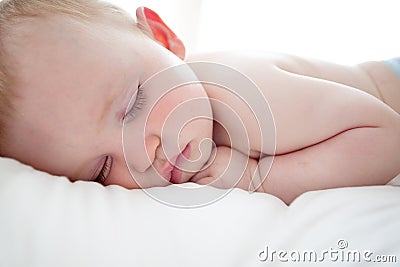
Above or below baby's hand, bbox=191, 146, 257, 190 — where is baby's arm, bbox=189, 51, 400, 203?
above

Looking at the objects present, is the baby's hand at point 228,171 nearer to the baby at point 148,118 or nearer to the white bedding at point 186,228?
the baby at point 148,118

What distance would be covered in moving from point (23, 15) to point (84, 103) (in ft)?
0.52

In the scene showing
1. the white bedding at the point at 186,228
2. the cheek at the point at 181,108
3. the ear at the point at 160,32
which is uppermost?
the ear at the point at 160,32

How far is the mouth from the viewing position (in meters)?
0.66

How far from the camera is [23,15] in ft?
2.16

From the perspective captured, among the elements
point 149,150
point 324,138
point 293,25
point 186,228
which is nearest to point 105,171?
point 149,150

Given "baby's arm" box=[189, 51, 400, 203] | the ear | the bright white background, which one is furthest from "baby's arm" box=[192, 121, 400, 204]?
the bright white background

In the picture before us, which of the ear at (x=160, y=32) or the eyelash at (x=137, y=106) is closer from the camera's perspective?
the eyelash at (x=137, y=106)

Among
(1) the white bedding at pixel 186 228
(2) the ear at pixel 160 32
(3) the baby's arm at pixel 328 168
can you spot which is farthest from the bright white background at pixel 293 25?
(1) the white bedding at pixel 186 228

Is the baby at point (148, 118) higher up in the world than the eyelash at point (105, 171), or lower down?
higher up

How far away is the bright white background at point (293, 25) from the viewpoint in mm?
1176

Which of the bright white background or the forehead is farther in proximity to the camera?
the bright white background

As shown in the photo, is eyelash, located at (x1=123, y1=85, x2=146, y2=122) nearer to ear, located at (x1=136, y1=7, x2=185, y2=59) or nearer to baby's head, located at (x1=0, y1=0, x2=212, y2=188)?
baby's head, located at (x1=0, y1=0, x2=212, y2=188)

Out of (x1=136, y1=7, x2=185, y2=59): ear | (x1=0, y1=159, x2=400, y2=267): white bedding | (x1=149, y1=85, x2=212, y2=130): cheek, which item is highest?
(x1=136, y1=7, x2=185, y2=59): ear
